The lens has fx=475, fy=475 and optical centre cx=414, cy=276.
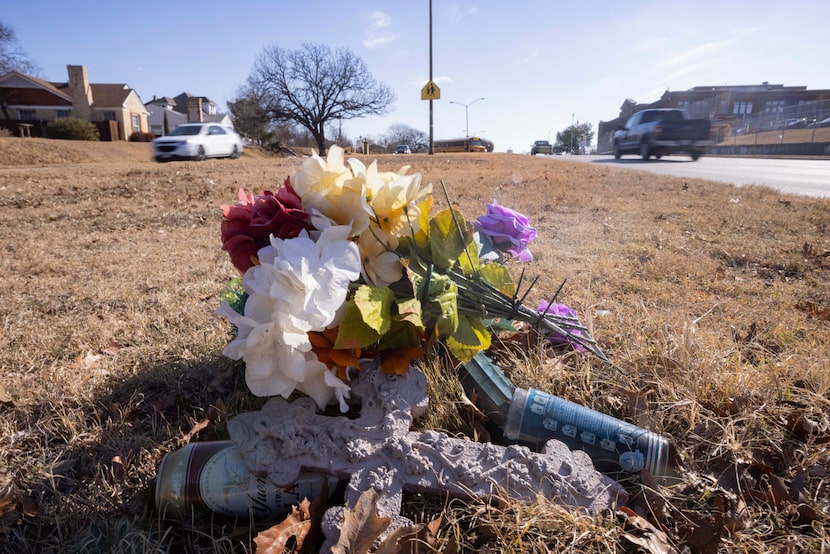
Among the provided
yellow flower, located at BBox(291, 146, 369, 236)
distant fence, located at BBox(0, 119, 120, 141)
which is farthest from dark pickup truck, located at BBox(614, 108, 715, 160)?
distant fence, located at BBox(0, 119, 120, 141)

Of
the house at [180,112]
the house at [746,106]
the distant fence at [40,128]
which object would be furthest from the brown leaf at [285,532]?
the house at [180,112]

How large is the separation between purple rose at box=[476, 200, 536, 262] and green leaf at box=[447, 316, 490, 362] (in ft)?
2.14

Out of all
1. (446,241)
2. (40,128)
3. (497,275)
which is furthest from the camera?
(40,128)

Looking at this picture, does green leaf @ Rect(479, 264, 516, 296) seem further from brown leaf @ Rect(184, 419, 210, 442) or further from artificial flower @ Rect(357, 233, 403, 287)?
brown leaf @ Rect(184, 419, 210, 442)

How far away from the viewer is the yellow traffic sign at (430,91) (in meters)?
24.3

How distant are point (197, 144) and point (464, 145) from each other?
34.9 metres

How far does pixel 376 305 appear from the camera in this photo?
4.26 feet

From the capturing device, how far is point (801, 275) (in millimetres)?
3320

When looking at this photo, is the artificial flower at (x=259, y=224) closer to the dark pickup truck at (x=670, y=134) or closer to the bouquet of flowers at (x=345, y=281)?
the bouquet of flowers at (x=345, y=281)

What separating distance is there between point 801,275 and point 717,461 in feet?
8.62

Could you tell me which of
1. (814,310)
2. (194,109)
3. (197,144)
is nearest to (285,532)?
(814,310)

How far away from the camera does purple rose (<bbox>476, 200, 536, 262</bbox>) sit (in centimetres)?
210

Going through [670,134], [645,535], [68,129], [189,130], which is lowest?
[645,535]

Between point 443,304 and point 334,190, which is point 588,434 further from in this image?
point 334,190
